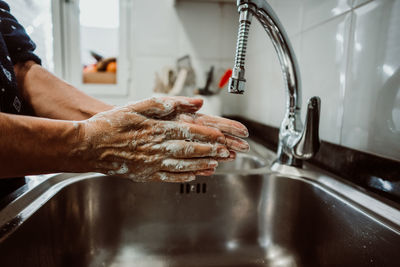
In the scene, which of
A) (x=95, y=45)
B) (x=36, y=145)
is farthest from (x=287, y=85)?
(x=95, y=45)

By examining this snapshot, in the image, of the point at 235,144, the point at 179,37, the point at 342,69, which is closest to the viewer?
the point at 235,144

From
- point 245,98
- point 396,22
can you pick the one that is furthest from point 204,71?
point 396,22

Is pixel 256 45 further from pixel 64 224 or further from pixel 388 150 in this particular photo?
pixel 64 224

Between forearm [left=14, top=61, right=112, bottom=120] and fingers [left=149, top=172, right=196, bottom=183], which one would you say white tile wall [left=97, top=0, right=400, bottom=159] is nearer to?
fingers [left=149, top=172, right=196, bottom=183]

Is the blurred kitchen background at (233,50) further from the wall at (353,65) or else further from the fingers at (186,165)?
the fingers at (186,165)

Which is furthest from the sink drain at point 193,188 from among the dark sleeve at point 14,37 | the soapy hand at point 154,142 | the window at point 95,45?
the window at point 95,45

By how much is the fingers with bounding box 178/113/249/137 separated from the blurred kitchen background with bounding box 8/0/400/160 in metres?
0.25

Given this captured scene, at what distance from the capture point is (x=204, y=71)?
1.32 m

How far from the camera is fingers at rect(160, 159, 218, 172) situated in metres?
0.38

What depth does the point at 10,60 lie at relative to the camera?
441mm

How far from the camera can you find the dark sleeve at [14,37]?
0.49 m

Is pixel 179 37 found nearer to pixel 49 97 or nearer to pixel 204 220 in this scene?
pixel 49 97

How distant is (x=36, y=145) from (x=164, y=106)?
169 millimetres

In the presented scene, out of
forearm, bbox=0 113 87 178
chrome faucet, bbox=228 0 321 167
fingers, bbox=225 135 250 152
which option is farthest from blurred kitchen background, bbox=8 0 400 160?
forearm, bbox=0 113 87 178
